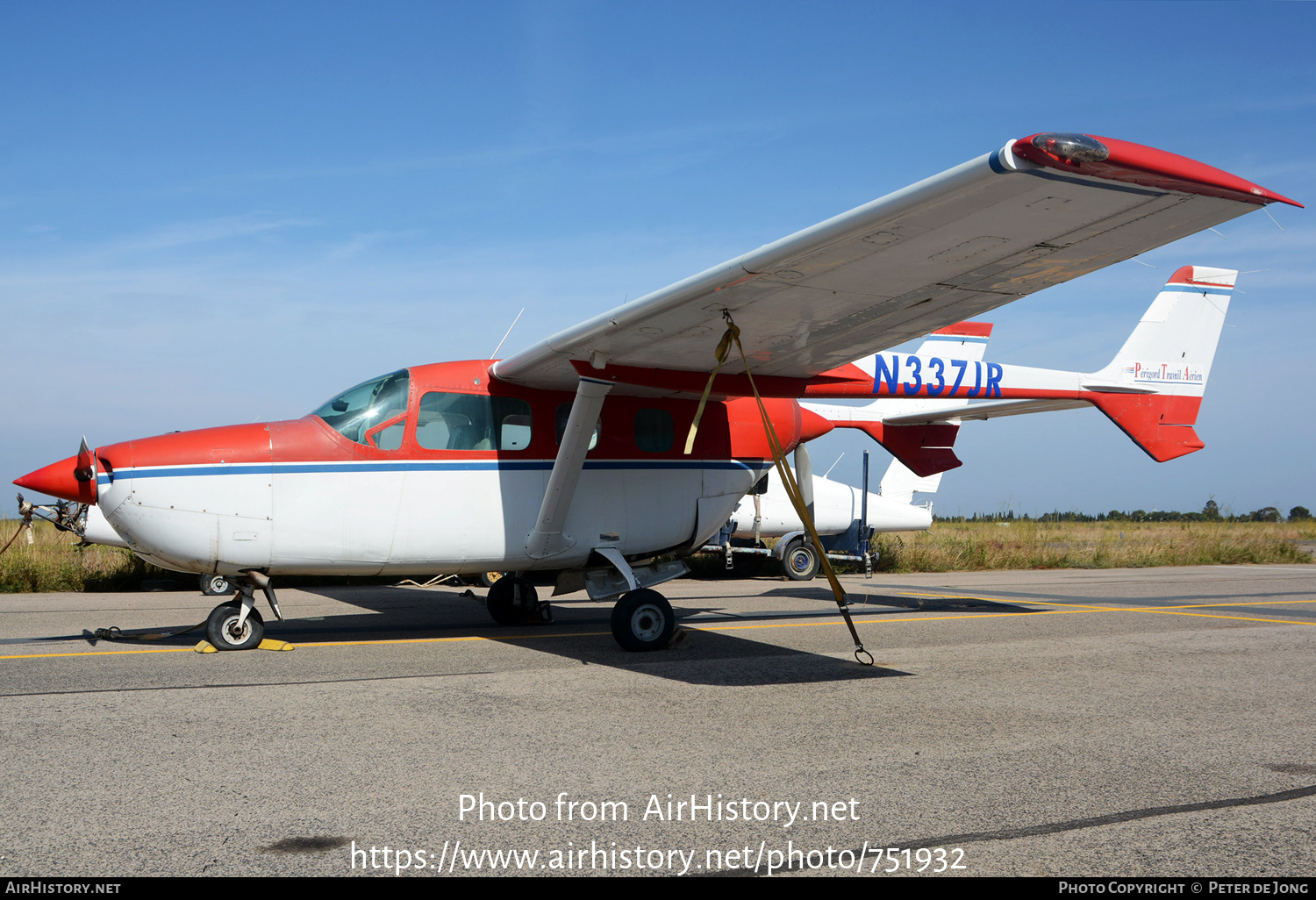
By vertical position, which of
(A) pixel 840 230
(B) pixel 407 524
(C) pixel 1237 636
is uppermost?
(A) pixel 840 230

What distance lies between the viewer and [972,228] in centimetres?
528

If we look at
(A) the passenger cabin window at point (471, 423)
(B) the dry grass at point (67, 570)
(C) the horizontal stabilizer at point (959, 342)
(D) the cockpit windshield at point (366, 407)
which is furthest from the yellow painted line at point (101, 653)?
(C) the horizontal stabilizer at point (959, 342)

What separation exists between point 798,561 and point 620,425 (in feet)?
35.3

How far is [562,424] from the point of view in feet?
28.3

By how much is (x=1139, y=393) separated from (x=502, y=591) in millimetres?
7805

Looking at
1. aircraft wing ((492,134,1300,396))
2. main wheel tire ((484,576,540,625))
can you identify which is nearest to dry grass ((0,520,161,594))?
main wheel tire ((484,576,540,625))

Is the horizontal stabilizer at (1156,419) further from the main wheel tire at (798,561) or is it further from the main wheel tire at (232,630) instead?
the main wheel tire at (232,630)

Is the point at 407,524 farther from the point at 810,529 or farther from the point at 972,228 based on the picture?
the point at 972,228

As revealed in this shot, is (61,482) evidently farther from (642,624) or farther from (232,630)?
(642,624)

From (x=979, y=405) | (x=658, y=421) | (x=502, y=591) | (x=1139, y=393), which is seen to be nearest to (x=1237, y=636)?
(x=1139, y=393)

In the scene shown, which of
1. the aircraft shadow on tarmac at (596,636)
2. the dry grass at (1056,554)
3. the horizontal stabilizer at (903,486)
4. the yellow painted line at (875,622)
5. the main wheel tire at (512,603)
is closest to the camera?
the aircraft shadow on tarmac at (596,636)

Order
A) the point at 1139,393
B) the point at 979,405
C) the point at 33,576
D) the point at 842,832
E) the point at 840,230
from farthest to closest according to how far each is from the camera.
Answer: the point at 33,576 → the point at 979,405 → the point at 1139,393 → the point at 840,230 → the point at 842,832

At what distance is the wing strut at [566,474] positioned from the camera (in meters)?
7.90

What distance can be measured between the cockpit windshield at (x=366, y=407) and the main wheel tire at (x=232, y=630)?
1.75 meters
